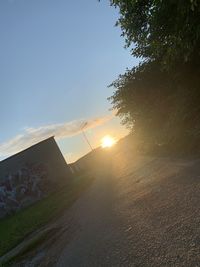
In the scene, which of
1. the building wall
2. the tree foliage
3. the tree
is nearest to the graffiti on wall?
the building wall

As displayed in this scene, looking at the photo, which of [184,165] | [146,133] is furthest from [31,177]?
[184,165]

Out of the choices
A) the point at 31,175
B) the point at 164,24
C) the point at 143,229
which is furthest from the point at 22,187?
the point at 143,229

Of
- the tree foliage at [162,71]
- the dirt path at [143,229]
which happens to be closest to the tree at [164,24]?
the tree foliage at [162,71]

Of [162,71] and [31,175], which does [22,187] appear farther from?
[162,71]

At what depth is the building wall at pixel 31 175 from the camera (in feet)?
81.7

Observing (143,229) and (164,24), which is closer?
(143,229)

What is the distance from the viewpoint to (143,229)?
20.7ft

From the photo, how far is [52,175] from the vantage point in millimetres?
26156

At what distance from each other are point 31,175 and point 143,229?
20900 millimetres

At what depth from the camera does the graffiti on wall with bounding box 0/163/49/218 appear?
24688mm

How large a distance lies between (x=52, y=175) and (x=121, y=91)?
9.74 metres

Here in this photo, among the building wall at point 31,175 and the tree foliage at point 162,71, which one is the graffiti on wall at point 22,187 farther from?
the tree foliage at point 162,71

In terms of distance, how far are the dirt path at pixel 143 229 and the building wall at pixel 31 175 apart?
15.6 meters

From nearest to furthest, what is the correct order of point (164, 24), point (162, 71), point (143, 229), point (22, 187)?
1. point (143, 229)
2. point (164, 24)
3. point (162, 71)
4. point (22, 187)
